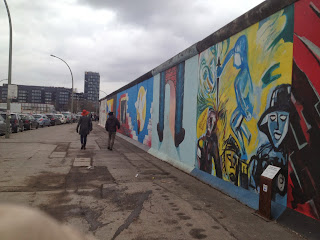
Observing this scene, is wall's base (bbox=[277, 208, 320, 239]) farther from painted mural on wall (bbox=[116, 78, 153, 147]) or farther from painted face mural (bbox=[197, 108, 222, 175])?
painted mural on wall (bbox=[116, 78, 153, 147])

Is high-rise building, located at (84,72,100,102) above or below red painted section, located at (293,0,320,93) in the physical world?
above

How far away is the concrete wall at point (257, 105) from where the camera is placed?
367cm

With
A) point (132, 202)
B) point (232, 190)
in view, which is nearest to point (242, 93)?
point (232, 190)

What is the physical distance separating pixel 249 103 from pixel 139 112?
10324 millimetres

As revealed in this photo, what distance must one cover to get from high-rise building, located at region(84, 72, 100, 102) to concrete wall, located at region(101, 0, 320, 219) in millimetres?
108065

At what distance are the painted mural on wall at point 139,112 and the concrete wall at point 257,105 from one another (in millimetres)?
4451

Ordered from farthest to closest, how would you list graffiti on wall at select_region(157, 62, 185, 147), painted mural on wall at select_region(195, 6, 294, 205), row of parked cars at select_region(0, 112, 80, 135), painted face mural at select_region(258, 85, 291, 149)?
row of parked cars at select_region(0, 112, 80, 135)
graffiti on wall at select_region(157, 62, 185, 147)
painted mural on wall at select_region(195, 6, 294, 205)
painted face mural at select_region(258, 85, 291, 149)

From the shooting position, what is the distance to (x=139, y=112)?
48.8 ft

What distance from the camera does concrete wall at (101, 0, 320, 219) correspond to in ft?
12.0

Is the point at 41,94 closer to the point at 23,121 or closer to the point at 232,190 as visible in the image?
the point at 23,121

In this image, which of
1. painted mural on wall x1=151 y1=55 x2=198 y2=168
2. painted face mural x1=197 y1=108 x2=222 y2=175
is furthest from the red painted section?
painted mural on wall x1=151 y1=55 x2=198 y2=168

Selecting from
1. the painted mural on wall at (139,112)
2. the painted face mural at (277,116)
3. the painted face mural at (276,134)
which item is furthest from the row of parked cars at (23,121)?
the painted face mural at (277,116)

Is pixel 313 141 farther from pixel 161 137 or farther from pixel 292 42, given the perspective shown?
pixel 161 137

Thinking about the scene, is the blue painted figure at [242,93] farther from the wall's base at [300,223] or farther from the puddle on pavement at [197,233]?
the puddle on pavement at [197,233]
